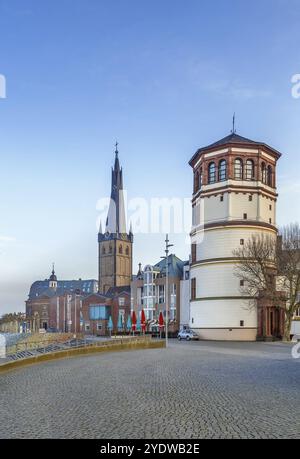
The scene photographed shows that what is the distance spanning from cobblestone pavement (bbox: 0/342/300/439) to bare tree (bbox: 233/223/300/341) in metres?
32.6

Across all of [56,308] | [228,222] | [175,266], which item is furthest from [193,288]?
[56,308]

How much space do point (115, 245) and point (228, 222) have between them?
98423mm

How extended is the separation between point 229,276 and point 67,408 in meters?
49.9

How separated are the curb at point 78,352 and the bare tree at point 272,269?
52.3 feet

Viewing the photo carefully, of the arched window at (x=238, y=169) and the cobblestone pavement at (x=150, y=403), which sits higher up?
the arched window at (x=238, y=169)

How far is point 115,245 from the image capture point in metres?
160

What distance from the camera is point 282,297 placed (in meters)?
60.1

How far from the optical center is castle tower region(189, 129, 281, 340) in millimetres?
62875

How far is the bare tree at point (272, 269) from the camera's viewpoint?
57.6 metres

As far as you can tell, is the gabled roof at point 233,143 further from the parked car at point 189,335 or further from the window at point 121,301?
the window at point 121,301

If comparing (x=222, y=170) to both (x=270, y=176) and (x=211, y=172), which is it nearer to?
(x=211, y=172)

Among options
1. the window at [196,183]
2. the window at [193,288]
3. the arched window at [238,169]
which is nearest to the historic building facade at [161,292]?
the window at [193,288]

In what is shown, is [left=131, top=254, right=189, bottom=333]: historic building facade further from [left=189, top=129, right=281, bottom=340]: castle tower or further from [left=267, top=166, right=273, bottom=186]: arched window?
[left=267, top=166, right=273, bottom=186]: arched window
